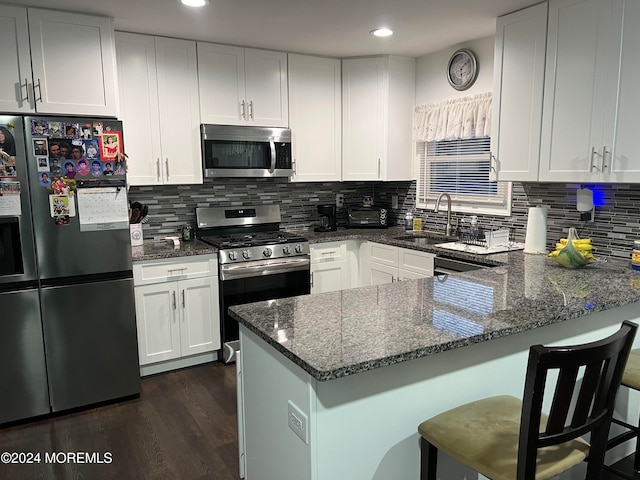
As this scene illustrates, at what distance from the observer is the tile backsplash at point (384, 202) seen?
9.47 ft

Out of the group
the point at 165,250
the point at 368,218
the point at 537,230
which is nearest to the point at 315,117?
the point at 368,218

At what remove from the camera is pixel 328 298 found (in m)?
2.03

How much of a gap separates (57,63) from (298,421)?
8.34 feet

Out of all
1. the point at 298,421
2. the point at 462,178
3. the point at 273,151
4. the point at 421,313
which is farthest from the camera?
the point at 462,178

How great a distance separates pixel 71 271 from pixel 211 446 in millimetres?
1295

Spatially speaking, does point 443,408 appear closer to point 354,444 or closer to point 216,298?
point 354,444

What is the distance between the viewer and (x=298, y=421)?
57.7 inches

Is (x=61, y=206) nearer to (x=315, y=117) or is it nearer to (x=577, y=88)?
(x=315, y=117)

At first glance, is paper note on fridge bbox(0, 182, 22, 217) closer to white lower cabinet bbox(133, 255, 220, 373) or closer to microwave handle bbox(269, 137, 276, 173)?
white lower cabinet bbox(133, 255, 220, 373)

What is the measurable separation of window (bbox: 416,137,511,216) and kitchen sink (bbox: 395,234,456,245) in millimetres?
294

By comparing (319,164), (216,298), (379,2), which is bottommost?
(216,298)

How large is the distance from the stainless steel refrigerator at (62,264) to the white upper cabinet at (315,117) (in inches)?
62.8

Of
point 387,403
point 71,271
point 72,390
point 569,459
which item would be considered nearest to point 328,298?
point 387,403

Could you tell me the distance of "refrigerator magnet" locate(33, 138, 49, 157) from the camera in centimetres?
265
